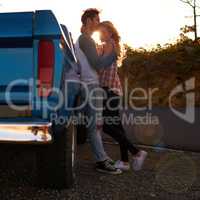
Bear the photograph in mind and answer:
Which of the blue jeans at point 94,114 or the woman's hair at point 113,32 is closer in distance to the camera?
the blue jeans at point 94,114

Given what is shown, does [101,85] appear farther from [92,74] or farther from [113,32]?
[113,32]

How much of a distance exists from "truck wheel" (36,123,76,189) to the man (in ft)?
2.95

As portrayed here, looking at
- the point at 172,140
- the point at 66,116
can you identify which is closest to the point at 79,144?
the point at 172,140

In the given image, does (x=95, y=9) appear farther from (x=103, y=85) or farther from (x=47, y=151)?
(x=47, y=151)

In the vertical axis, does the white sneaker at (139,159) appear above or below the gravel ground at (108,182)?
above

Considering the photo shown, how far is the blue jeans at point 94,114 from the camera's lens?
15.4 ft

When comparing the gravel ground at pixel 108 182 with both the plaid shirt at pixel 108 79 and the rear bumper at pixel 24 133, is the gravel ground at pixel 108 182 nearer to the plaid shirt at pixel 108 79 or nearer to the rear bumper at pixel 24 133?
the rear bumper at pixel 24 133

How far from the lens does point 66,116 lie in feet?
11.5

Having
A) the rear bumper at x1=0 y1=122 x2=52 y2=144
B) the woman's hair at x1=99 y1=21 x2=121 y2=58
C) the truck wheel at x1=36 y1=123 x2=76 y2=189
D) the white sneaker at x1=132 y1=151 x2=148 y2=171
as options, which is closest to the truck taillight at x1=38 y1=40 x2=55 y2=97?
the rear bumper at x1=0 y1=122 x2=52 y2=144

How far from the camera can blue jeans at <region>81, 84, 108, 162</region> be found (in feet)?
15.4

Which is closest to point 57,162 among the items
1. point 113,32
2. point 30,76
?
point 30,76

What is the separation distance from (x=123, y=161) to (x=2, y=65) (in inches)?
90.9

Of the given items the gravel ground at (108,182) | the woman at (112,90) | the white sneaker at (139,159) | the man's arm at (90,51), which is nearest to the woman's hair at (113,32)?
the woman at (112,90)

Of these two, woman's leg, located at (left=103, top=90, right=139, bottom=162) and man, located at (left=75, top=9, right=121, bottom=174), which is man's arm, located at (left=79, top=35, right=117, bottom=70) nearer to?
man, located at (left=75, top=9, right=121, bottom=174)
